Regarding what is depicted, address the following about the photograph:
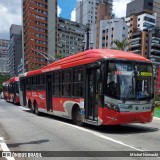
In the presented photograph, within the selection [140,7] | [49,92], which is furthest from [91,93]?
[140,7]

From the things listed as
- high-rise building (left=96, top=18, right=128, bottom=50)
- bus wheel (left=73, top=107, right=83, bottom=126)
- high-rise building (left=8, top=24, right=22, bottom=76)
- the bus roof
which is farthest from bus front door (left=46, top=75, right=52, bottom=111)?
high-rise building (left=8, top=24, right=22, bottom=76)

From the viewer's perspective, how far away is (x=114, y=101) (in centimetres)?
1121

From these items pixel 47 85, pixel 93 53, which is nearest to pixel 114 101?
pixel 93 53

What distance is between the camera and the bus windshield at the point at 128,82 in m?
11.3

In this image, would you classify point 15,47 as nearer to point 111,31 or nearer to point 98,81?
point 111,31

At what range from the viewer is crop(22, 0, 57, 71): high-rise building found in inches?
4756

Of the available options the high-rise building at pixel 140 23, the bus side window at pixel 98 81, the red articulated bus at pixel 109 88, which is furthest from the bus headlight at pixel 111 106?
the high-rise building at pixel 140 23

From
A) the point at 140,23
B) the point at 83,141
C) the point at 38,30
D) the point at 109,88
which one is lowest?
the point at 83,141

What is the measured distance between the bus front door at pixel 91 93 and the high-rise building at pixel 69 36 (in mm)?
126292

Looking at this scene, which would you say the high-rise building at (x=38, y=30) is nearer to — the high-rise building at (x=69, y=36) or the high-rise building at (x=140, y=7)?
the high-rise building at (x=69, y=36)

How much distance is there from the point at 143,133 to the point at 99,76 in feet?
8.61

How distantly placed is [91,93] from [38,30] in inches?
4497

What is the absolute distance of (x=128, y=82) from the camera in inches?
449

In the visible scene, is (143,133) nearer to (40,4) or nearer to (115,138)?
(115,138)
